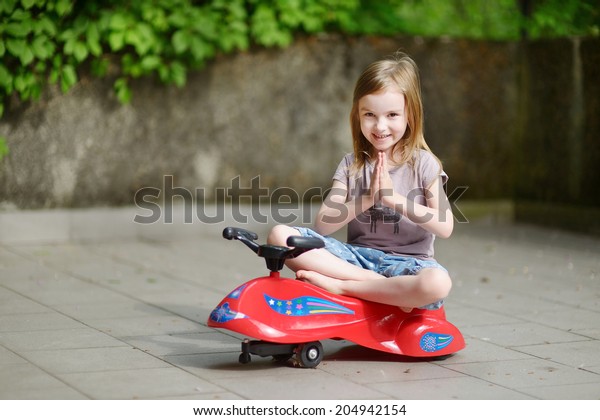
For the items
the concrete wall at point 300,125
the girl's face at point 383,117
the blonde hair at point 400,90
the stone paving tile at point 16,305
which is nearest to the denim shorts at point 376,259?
the blonde hair at point 400,90

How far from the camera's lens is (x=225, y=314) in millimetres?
3879

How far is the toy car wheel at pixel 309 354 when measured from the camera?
156 inches

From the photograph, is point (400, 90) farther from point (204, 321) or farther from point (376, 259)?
point (204, 321)

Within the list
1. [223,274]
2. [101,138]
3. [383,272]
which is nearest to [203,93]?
[101,138]

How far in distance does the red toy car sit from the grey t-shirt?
288 millimetres

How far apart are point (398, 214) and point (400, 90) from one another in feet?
1.72

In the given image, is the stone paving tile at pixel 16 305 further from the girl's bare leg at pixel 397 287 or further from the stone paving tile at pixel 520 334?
the stone paving tile at pixel 520 334

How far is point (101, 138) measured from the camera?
757 centimetres

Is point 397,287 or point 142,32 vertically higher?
point 142,32

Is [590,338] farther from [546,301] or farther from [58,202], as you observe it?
[58,202]

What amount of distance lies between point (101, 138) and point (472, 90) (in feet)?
10.4

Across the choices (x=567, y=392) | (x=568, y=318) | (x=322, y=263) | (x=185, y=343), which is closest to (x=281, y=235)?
(x=322, y=263)

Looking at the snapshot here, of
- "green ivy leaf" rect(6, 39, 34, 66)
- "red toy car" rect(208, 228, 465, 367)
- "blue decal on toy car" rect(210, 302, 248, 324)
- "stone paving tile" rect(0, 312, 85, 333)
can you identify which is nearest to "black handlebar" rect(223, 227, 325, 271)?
"red toy car" rect(208, 228, 465, 367)

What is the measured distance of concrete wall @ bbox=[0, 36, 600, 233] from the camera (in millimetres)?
7480
